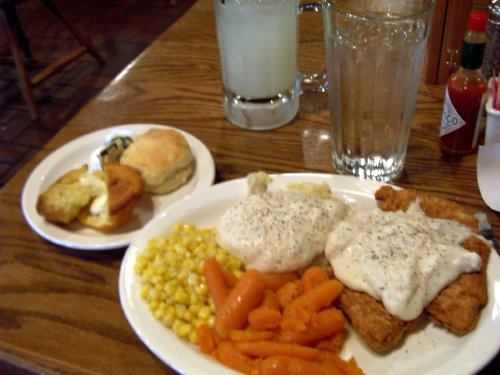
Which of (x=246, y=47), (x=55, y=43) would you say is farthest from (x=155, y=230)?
(x=55, y=43)

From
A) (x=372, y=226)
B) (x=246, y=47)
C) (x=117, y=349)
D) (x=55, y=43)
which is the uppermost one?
(x=246, y=47)

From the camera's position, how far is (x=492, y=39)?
3.96ft

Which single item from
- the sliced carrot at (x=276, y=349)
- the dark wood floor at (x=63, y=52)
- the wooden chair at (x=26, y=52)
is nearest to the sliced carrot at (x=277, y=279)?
the sliced carrot at (x=276, y=349)

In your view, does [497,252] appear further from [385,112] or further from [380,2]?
[380,2]

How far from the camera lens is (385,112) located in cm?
109

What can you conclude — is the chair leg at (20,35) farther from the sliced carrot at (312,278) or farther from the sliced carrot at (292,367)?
the sliced carrot at (292,367)

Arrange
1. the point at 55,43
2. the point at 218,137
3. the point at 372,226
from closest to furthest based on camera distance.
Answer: the point at 372,226 < the point at 218,137 < the point at 55,43

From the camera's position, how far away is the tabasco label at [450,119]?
1.11m

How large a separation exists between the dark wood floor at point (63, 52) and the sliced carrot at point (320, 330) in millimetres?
2180

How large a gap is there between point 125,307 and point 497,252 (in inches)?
26.3

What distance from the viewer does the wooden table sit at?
0.87 metres

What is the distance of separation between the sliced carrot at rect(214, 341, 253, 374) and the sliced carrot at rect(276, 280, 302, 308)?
115mm

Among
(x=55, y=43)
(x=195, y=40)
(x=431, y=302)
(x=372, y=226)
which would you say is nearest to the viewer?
(x=431, y=302)

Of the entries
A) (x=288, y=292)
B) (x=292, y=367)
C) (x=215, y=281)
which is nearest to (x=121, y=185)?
(x=215, y=281)
